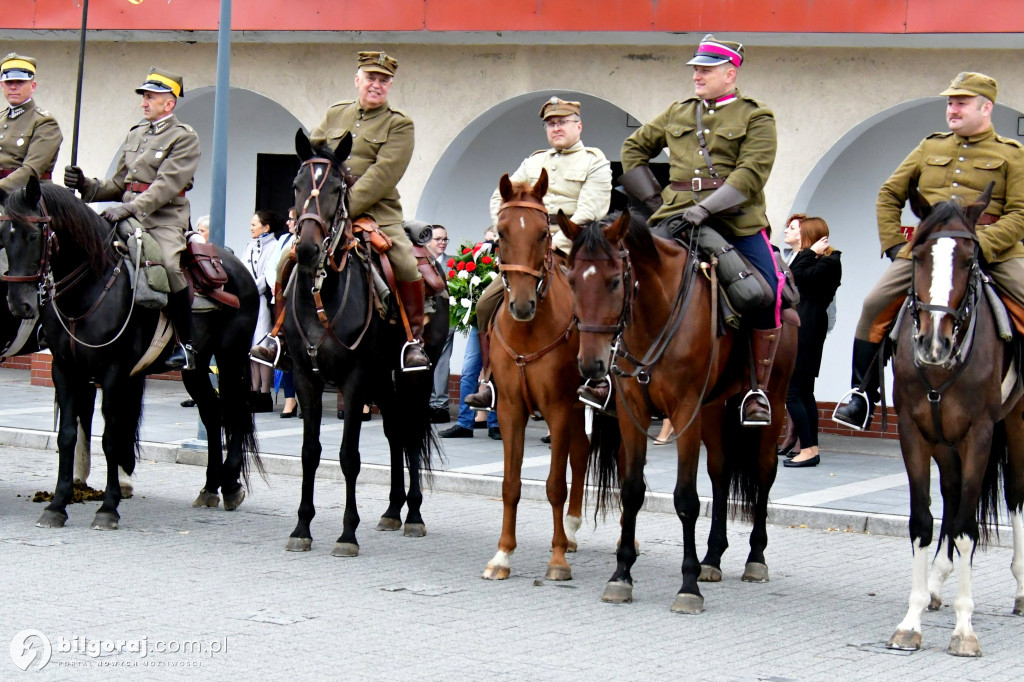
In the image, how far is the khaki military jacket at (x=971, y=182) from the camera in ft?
24.4

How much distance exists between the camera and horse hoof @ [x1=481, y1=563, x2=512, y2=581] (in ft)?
27.2

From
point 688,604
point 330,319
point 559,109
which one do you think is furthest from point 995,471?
point 330,319

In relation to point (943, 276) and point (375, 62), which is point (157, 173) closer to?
point (375, 62)

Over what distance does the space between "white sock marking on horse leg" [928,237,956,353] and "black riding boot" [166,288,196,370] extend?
5.77 metres

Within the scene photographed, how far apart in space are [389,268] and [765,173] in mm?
2748

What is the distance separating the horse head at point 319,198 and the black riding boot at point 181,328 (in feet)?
6.24

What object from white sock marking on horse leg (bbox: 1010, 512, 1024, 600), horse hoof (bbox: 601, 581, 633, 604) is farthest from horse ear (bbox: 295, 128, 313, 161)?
white sock marking on horse leg (bbox: 1010, 512, 1024, 600)

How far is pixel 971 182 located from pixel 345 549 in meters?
4.43

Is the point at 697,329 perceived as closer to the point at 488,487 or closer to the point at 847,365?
the point at 488,487

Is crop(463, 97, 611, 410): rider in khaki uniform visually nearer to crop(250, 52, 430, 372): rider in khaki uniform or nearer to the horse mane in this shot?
crop(250, 52, 430, 372): rider in khaki uniform

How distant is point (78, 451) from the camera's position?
1090 centimetres

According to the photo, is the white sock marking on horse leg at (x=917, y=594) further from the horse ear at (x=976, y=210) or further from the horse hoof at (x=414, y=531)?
the horse hoof at (x=414, y=531)

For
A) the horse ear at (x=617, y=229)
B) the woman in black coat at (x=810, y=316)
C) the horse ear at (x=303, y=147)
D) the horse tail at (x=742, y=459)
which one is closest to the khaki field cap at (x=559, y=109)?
the horse ear at (x=303, y=147)

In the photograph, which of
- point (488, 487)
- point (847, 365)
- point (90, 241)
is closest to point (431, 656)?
point (90, 241)
